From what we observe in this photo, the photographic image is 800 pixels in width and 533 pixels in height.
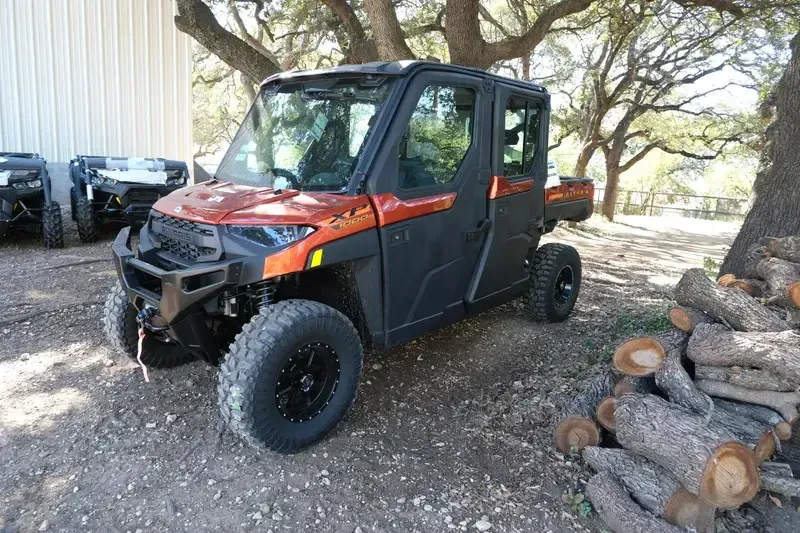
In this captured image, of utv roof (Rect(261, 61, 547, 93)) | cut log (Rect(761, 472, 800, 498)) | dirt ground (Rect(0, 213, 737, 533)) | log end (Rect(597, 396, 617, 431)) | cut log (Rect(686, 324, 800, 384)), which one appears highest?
utv roof (Rect(261, 61, 547, 93))

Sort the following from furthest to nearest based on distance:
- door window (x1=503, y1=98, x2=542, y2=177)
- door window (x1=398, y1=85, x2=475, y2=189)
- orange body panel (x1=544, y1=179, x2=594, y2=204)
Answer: orange body panel (x1=544, y1=179, x2=594, y2=204) < door window (x1=503, y1=98, x2=542, y2=177) < door window (x1=398, y1=85, x2=475, y2=189)

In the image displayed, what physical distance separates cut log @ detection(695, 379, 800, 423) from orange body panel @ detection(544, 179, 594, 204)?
2.42 m

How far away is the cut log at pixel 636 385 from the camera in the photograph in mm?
3367

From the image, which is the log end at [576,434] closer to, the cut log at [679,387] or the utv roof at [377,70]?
the cut log at [679,387]

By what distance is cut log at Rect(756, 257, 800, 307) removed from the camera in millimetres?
3479

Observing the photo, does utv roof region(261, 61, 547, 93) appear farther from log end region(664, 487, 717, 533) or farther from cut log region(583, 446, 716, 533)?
log end region(664, 487, 717, 533)

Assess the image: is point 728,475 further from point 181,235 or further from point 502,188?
point 181,235

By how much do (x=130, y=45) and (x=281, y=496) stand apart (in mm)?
11465

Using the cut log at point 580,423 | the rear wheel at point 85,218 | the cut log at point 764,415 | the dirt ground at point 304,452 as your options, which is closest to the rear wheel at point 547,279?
the dirt ground at point 304,452

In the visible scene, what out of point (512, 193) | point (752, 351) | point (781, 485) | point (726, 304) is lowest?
point (781, 485)

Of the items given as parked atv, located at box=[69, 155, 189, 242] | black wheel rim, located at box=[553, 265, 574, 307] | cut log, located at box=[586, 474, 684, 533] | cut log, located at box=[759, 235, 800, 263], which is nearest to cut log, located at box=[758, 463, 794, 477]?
cut log, located at box=[586, 474, 684, 533]

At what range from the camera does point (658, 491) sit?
2803 millimetres

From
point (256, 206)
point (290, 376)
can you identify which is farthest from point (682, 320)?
point (256, 206)

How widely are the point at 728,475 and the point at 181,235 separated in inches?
122
